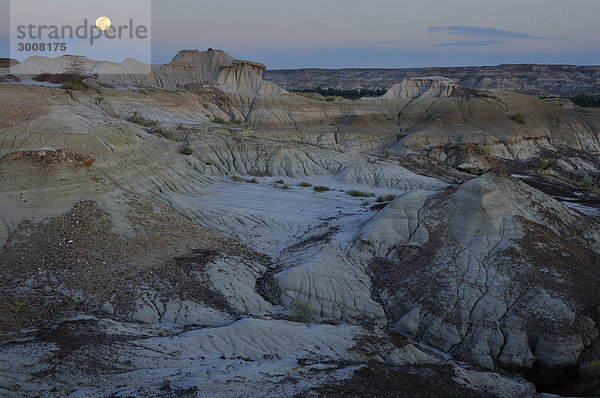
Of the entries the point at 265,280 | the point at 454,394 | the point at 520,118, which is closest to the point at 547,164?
the point at 520,118

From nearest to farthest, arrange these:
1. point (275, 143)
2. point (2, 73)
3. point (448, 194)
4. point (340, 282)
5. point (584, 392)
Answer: point (584, 392)
point (340, 282)
point (448, 194)
point (275, 143)
point (2, 73)

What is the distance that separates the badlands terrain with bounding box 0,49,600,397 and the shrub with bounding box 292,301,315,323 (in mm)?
72

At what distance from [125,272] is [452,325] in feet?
33.9

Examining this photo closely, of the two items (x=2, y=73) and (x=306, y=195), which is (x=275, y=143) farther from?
(x=2, y=73)

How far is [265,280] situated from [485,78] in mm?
115725

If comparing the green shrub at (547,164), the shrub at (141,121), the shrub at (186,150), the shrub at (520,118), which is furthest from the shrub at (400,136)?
the shrub at (186,150)

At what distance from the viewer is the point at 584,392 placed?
1142 cm

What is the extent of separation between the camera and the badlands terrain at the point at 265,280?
9.99 m

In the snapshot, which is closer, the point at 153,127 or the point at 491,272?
the point at 491,272

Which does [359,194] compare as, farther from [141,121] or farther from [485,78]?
[485,78]

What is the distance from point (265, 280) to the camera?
16688 millimetres

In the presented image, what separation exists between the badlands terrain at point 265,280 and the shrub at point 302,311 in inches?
2.8

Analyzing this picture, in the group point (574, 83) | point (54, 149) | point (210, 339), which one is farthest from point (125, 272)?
point (574, 83)

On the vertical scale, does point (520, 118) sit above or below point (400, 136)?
above
